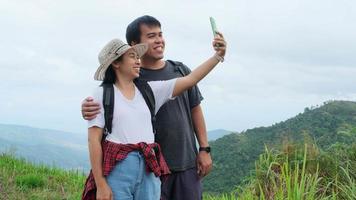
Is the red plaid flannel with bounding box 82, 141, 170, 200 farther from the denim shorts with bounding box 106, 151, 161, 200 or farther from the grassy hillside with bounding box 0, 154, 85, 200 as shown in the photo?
the grassy hillside with bounding box 0, 154, 85, 200

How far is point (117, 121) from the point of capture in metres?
2.99

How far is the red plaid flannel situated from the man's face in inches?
23.2

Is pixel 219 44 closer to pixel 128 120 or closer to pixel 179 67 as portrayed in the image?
pixel 179 67

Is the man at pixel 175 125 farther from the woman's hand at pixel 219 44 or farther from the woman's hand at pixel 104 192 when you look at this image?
the woman's hand at pixel 104 192

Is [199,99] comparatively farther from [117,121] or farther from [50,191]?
[50,191]

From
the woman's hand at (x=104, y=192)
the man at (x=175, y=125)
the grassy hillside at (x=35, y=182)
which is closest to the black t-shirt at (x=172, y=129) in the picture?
the man at (x=175, y=125)

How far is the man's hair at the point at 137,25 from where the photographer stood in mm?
3408

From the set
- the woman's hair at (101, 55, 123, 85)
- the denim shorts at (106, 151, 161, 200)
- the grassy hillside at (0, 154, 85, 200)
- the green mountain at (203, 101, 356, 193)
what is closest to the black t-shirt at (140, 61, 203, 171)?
the woman's hair at (101, 55, 123, 85)

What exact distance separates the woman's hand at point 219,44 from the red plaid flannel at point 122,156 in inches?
25.1

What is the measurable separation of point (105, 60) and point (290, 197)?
1743 mm

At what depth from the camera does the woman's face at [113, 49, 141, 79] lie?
313 centimetres

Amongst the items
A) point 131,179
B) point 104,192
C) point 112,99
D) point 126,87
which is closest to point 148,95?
point 126,87

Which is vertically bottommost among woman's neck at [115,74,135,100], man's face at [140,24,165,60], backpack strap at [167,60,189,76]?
woman's neck at [115,74,135,100]

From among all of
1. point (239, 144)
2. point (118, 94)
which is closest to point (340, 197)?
point (118, 94)
